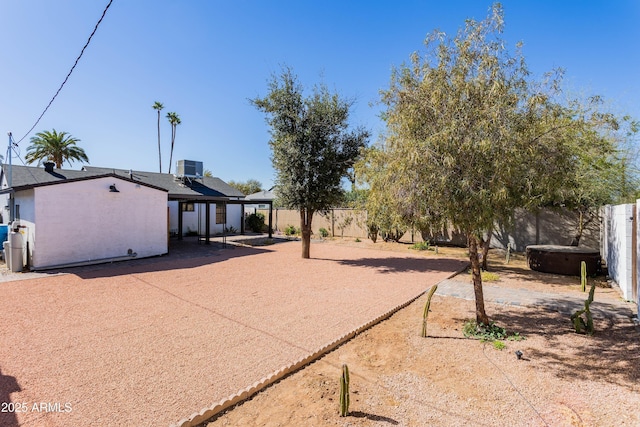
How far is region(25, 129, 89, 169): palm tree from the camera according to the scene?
79.5 ft

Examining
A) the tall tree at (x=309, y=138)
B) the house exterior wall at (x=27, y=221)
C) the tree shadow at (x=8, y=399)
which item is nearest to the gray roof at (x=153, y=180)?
the house exterior wall at (x=27, y=221)

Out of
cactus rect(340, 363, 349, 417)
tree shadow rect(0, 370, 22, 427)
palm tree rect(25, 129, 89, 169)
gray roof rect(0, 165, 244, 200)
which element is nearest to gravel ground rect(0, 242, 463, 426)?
tree shadow rect(0, 370, 22, 427)

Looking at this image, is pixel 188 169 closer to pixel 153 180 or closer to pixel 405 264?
pixel 153 180

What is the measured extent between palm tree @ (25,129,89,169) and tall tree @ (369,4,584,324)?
29856 millimetres

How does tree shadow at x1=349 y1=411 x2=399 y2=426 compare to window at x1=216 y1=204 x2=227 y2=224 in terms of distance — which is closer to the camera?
tree shadow at x1=349 y1=411 x2=399 y2=426

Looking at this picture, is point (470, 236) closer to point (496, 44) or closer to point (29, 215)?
point (496, 44)

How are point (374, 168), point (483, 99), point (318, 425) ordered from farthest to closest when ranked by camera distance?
1. point (374, 168)
2. point (483, 99)
3. point (318, 425)

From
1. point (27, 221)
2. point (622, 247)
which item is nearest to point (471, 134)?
point (622, 247)

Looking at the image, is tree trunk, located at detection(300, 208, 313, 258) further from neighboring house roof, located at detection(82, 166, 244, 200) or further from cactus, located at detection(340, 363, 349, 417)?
cactus, located at detection(340, 363, 349, 417)

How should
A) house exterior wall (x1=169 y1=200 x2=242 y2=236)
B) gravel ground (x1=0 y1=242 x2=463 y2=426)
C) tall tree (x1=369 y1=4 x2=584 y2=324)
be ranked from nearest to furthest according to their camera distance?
gravel ground (x1=0 y1=242 x2=463 y2=426), tall tree (x1=369 y1=4 x2=584 y2=324), house exterior wall (x1=169 y1=200 x2=242 y2=236)

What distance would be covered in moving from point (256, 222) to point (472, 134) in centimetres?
2038

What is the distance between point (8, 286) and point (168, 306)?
16.4 ft

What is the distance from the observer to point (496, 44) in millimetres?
4699

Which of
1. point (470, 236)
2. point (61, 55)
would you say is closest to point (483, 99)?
point (470, 236)
